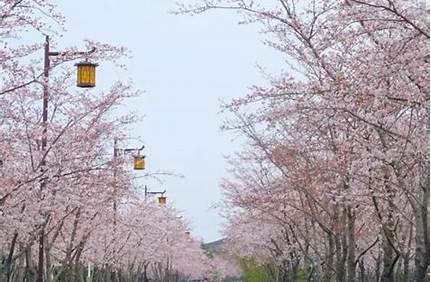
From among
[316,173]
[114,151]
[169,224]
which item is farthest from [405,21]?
[169,224]

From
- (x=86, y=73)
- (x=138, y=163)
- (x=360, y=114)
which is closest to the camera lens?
(x=360, y=114)

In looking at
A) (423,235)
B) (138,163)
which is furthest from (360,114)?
(138,163)

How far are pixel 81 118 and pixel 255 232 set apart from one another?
17.5m

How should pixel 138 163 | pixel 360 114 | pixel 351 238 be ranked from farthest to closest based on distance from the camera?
pixel 138 163, pixel 351 238, pixel 360 114

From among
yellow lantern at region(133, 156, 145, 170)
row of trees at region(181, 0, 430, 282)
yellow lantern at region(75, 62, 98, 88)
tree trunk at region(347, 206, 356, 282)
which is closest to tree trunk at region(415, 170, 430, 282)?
row of trees at region(181, 0, 430, 282)

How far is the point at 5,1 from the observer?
34.0ft

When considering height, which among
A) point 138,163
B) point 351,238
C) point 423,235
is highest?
point 138,163

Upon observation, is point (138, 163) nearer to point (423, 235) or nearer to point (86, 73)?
point (86, 73)

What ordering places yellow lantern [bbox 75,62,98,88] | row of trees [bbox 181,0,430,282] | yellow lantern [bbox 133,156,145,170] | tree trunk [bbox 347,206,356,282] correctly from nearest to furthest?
row of trees [bbox 181,0,430,282], yellow lantern [bbox 75,62,98,88], tree trunk [bbox 347,206,356,282], yellow lantern [bbox 133,156,145,170]

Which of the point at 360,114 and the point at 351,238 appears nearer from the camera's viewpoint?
the point at 360,114

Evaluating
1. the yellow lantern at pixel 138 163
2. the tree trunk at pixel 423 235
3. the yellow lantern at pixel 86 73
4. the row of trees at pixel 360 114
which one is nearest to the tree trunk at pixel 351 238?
the row of trees at pixel 360 114

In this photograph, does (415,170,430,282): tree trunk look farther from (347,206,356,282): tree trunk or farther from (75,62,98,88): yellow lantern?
(75,62,98,88): yellow lantern

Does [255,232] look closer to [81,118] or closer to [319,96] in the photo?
[81,118]

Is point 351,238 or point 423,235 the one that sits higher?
point 351,238
